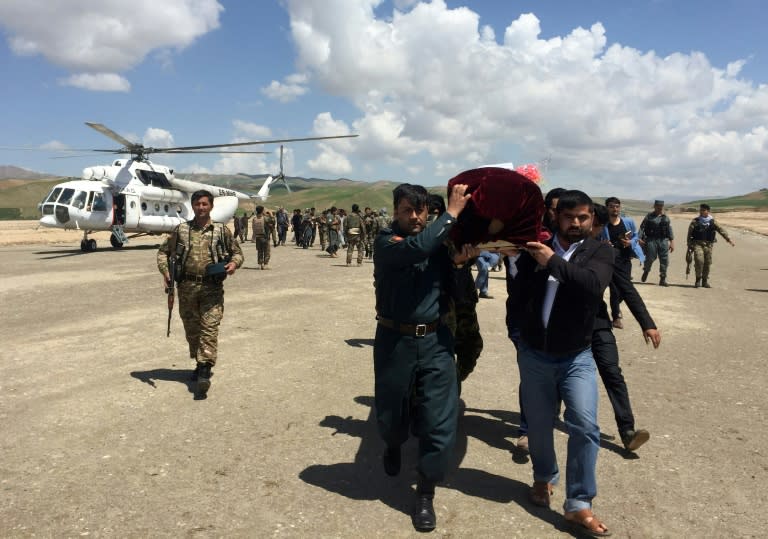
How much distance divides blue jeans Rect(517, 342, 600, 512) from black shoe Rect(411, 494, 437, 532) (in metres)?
0.75

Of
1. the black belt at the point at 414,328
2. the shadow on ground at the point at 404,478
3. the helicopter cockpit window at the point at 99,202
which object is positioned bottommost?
the shadow on ground at the point at 404,478

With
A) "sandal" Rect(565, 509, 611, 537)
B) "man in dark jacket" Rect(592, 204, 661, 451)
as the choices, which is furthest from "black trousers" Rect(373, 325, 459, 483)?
"man in dark jacket" Rect(592, 204, 661, 451)

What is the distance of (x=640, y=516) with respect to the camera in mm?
3297

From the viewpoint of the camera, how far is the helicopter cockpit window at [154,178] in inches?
908

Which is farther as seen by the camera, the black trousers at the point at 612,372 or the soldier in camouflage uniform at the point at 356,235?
the soldier in camouflage uniform at the point at 356,235

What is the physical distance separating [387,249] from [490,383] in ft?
10.9

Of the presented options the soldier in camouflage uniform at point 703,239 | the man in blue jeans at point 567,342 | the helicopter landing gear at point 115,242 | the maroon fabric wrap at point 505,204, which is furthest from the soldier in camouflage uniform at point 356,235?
the maroon fabric wrap at point 505,204

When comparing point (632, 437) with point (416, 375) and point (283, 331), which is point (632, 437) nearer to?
point (416, 375)

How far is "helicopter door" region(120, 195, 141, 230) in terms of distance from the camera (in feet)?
73.0

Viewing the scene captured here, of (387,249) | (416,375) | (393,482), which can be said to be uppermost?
(387,249)

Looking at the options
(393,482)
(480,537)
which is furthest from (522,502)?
(393,482)

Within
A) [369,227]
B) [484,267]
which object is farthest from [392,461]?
[369,227]

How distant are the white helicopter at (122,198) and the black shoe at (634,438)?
16644 millimetres

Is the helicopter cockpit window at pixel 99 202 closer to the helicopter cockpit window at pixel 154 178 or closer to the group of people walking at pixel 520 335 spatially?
the helicopter cockpit window at pixel 154 178
